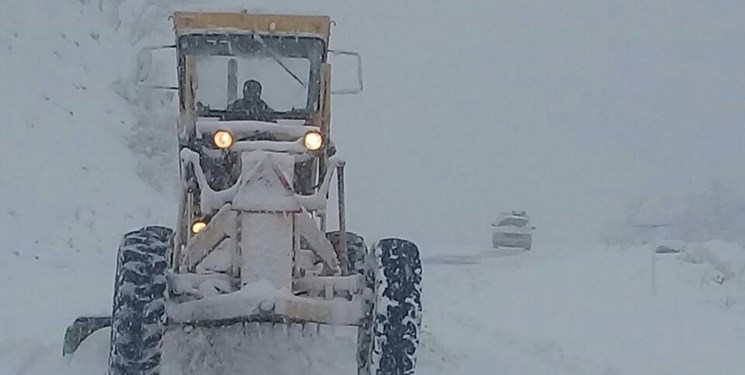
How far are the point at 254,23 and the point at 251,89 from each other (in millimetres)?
462

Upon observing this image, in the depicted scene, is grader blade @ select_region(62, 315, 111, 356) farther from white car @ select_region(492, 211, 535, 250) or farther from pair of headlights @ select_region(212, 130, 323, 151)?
white car @ select_region(492, 211, 535, 250)

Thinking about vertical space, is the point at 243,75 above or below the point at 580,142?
below

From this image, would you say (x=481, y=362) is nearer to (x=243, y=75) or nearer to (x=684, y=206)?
(x=243, y=75)

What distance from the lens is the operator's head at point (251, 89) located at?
765 cm

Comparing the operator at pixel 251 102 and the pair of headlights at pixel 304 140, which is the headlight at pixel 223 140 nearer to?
the pair of headlights at pixel 304 140

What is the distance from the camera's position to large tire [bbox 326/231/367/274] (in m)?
7.45

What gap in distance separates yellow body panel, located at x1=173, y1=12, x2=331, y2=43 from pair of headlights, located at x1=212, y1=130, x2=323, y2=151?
1187 mm

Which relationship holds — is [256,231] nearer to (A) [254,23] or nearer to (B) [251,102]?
(B) [251,102]

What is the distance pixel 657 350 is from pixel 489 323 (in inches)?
88.9

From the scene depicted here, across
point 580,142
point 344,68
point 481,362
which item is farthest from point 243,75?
point 580,142

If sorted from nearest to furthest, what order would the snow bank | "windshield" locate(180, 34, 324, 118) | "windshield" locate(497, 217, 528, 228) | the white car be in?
"windshield" locate(180, 34, 324, 118)
the snow bank
the white car
"windshield" locate(497, 217, 528, 228)

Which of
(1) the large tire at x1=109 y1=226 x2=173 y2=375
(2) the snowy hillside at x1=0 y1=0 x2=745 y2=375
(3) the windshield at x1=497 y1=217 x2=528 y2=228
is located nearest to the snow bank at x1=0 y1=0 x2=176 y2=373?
(2) the snowy hillside at x1=0 y1=0 x2=745 y2=375

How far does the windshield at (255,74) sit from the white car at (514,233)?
58.4ft

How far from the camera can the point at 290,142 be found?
6.75m
